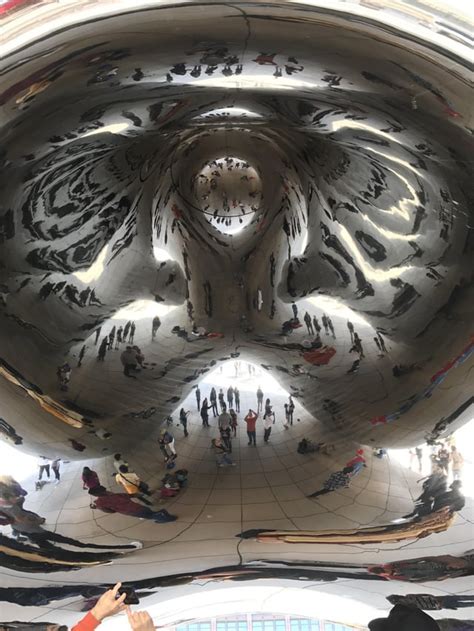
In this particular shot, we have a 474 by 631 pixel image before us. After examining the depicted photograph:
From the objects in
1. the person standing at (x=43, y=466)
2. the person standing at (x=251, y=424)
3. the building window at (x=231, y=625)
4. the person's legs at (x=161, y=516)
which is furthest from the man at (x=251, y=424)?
the building window at (x=231, y=625)

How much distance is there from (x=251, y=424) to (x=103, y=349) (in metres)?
0.40

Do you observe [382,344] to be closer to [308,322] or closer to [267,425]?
[308,322]

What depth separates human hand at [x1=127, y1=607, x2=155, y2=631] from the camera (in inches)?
55.7

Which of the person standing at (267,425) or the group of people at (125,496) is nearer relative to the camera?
the group of people at (125,496)

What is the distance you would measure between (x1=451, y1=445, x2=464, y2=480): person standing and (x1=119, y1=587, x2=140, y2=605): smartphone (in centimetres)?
Answer: 72

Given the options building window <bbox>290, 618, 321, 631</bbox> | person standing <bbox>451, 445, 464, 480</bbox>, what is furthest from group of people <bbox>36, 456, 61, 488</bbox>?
building window <bbox>290, 618, 321, 631</bbox>

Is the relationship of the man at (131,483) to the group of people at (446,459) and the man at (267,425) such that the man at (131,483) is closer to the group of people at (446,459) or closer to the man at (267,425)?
the man at (267,425)

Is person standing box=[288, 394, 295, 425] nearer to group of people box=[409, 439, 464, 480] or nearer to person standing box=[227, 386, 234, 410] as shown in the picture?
person standing box=[227, 386, 234, 410]

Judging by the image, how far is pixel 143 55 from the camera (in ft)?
3.22

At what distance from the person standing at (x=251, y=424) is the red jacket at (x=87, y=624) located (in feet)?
1.67

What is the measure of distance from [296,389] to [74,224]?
0.67 meters

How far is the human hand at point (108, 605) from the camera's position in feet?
4.43

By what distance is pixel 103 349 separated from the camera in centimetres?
163

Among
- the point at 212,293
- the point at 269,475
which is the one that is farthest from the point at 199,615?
the point at 212,293
